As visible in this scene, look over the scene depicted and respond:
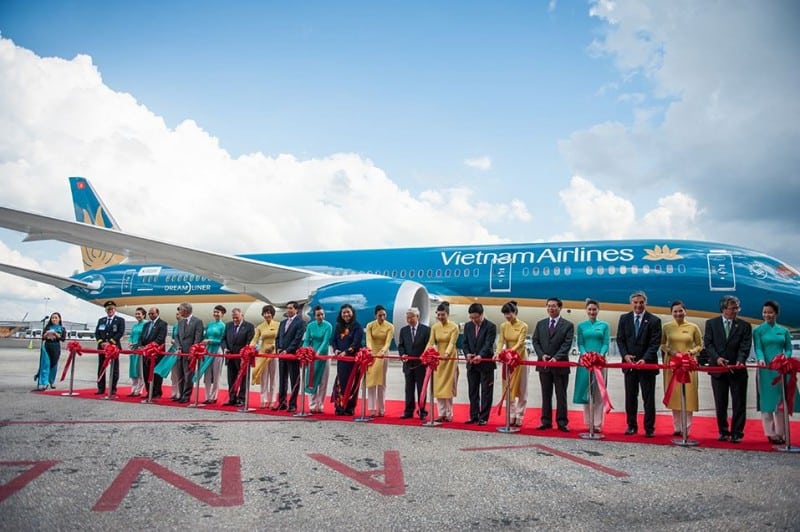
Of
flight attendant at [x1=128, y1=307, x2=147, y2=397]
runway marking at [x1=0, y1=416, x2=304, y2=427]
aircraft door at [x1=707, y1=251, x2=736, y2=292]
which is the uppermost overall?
aircraft door at [x1=707, y1=251, x2=736, y2=292]

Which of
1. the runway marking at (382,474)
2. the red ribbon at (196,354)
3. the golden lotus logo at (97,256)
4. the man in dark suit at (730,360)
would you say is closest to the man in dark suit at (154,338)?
the red ribbon at (196,354)

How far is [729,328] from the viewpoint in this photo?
6.29 metres

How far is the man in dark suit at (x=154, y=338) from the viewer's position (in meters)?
9.13

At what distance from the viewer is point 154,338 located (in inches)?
370

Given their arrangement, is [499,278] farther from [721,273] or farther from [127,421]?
[127,421]

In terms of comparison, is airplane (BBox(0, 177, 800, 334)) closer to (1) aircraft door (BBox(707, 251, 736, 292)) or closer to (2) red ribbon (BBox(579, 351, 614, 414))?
(1) aircraft door (BBox(707, 251, 736, 292))

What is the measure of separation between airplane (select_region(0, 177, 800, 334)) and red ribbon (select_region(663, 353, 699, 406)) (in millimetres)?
5828

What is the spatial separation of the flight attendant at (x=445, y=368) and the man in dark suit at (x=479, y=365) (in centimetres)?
20

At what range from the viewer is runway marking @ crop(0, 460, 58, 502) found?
11.5ft

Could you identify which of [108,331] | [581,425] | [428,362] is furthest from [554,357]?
[108,331]

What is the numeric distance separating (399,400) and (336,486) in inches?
218

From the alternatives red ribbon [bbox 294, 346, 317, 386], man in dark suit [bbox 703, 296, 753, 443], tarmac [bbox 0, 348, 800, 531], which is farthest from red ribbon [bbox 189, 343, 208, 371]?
man in dark suit [bbox 703, 296, 753, 443]

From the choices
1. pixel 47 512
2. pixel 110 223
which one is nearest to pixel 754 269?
pixel 47 512

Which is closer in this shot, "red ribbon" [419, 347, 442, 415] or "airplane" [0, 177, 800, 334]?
"red ribbon" [419, 347, 442, 415]
